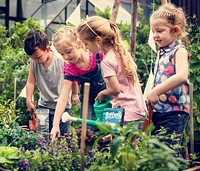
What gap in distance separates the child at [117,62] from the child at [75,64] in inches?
11.5

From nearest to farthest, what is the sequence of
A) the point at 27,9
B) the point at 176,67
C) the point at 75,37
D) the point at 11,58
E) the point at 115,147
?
the point at 115,147 < the point at 176,67 < the point at 75,37 < the point at 11,58 < the point at 27,9

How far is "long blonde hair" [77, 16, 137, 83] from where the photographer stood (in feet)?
9.59

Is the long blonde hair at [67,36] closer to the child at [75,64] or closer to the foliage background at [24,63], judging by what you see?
the child at [75,64]

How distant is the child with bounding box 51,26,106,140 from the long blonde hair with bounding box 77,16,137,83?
29 centimetres

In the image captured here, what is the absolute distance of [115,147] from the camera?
170cm

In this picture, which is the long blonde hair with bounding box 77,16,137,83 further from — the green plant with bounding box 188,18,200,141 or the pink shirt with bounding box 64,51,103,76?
the green plant with bounding box 188,18,200,141

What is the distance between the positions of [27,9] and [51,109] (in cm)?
718

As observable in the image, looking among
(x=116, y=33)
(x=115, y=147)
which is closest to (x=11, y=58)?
(x=116, y=33)

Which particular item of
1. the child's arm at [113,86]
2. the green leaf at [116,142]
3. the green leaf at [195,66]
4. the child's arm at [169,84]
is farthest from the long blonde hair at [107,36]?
the green leaf at [195,66]

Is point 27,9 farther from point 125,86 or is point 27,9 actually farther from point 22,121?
point 125,86

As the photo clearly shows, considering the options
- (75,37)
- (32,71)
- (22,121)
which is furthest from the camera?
(22,121)

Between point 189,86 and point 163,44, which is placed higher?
point 163,44

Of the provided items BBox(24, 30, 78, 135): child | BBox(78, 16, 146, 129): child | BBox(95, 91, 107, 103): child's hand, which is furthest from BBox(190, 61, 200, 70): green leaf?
BBox(95, 91, 107, 103): child's hand

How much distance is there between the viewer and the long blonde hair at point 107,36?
2922 millimetres
